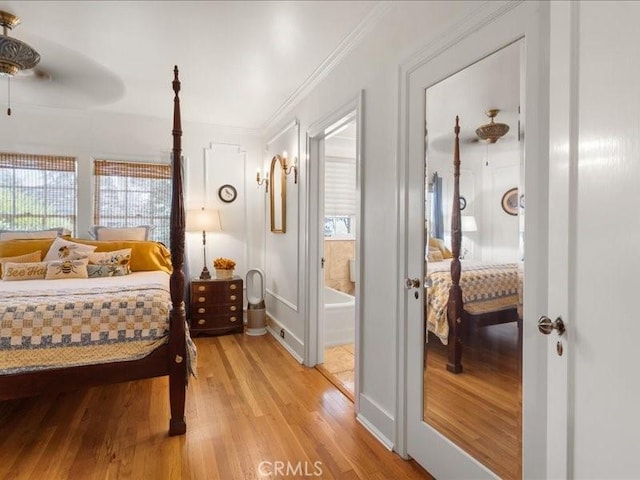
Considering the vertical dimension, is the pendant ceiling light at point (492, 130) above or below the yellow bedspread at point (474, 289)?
above

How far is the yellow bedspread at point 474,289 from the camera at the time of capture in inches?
51.6

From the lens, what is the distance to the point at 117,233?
382 centimetres

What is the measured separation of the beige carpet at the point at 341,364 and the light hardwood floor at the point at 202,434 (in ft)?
0.43

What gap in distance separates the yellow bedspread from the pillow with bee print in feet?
9.43

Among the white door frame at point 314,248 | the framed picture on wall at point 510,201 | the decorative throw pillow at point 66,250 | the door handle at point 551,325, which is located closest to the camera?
the door handle at point 551,325

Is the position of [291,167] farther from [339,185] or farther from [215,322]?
[215,322]

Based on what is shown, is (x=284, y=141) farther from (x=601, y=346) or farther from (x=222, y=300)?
(x=601, y=346)

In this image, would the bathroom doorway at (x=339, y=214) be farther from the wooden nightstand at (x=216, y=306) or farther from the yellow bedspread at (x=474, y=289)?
the yellow bedspread at (x=474, y=289)

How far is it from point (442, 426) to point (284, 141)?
119 inches

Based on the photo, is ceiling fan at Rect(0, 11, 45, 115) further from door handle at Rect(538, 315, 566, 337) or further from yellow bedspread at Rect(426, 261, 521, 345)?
door handle at Rect(538, 315, 566, 337)

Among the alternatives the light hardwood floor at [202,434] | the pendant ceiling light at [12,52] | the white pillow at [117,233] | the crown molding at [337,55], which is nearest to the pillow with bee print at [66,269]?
the white pillow at [117,233]

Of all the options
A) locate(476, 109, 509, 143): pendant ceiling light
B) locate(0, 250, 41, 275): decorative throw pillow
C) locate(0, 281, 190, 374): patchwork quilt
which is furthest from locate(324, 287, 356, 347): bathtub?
locate(0, 250, 41, 275): decorative throw pillow

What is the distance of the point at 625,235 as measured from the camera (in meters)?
0.82

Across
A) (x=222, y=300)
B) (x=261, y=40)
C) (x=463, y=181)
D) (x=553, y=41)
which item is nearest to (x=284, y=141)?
(x=261, y=40)
